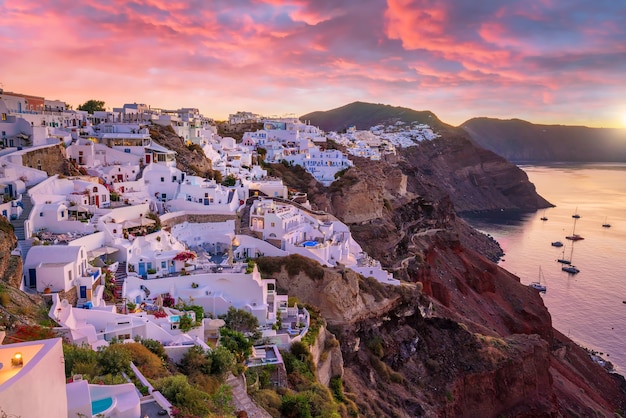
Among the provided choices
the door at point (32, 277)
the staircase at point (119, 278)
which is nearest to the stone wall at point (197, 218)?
the staircase at point (119, 278)

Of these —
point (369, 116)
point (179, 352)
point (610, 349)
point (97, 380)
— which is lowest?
point (610, 349)

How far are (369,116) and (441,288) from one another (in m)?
156

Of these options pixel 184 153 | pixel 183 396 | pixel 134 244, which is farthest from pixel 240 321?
pixel 184 153

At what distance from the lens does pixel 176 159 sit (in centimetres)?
3459

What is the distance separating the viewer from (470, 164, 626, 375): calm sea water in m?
43.3

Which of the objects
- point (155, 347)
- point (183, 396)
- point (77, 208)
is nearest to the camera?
point (183, 396)

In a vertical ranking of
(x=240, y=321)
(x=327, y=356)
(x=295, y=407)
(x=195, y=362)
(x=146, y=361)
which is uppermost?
(x=146, y=361)

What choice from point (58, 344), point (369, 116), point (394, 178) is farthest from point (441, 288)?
point (369, 116)

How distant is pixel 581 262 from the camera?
202ft

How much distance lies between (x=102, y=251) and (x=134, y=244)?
1.50m

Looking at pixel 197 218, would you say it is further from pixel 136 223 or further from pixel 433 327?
pixel 433 327

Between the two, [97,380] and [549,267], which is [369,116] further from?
[97,380]

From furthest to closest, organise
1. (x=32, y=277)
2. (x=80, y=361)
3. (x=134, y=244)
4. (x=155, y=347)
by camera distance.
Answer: (x=134, y=244), (x=32, y=277), (x=155, y=347), (x=80, y=361)

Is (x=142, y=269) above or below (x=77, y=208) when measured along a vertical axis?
below
